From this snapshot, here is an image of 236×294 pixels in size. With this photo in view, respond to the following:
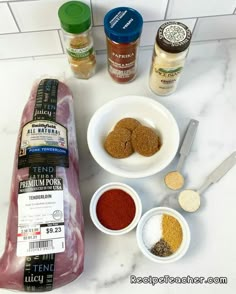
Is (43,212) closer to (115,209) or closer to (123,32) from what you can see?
(115,209)

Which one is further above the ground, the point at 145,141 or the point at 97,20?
the point at 97,20

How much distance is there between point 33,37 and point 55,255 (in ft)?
1.42

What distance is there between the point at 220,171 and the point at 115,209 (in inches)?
8.5

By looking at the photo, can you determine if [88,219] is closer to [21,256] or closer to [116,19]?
[21,256]

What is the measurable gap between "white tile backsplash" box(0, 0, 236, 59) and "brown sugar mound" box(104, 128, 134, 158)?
224 millimetres

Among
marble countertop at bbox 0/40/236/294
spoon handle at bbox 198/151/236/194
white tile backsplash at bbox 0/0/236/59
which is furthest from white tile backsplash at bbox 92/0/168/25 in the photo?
spoon handle at bbox 198/151/236/194

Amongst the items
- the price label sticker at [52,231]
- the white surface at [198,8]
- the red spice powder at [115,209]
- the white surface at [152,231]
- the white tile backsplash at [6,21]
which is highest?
the white surface at [198,8]

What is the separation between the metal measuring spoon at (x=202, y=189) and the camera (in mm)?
554

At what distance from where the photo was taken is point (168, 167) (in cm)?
60

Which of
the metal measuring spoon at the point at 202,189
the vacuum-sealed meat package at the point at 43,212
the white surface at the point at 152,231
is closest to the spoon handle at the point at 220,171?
the metal measuring spoon at the point at 202,189

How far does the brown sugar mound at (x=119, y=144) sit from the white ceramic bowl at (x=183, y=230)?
0.39 ft

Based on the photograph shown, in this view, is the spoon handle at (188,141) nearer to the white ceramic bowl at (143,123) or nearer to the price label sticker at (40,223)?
the white ceramic bowl at (143,123)

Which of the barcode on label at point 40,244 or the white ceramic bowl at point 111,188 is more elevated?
the barcode on label at point 40,244

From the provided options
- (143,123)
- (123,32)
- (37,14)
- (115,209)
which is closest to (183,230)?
(115,209)
